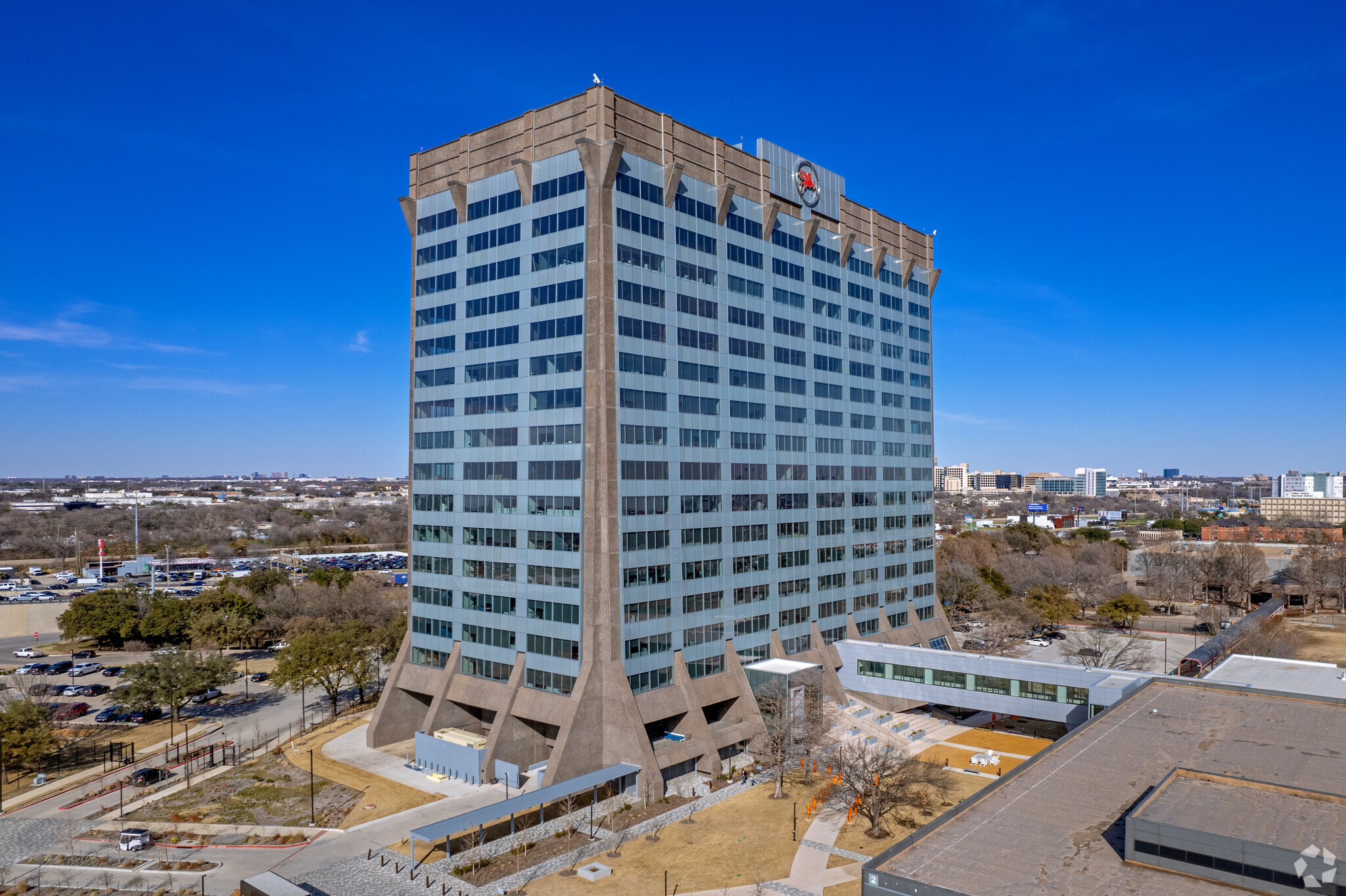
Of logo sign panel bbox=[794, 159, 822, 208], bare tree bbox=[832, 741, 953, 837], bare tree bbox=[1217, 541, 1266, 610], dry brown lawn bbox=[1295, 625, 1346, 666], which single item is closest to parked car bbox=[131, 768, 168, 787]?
bare tree bbox=[832, 741, 953, 837]

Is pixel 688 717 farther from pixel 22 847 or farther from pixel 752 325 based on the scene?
pixel 22 847

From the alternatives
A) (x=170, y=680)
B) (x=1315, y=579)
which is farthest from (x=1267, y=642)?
(x=170, y=680)

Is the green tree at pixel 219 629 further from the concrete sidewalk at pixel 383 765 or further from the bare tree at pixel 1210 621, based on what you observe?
the bare tree at pixel 1210 621

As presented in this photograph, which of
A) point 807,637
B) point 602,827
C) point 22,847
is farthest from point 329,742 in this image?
point 807,637

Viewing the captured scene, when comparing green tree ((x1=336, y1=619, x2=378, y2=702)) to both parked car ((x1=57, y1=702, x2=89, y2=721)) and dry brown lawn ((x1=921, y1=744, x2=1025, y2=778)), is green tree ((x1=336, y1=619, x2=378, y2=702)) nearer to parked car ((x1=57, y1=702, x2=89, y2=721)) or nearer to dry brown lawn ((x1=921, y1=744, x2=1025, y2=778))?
parked car ((x1=57, y1=702, x2=89, y2=721))

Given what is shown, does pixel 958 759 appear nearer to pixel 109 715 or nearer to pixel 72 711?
pixel 109 715

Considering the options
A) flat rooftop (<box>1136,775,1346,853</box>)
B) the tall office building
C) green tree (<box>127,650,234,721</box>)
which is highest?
the tall office building

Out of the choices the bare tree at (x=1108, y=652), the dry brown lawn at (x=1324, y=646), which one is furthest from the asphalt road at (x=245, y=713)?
the dry brown lawn at (x=1324, y=646)
